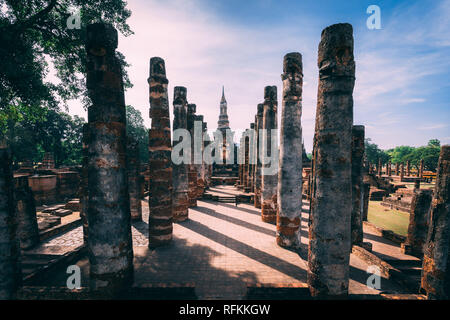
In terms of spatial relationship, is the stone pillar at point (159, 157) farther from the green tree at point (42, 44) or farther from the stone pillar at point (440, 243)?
the stone pillar at point (440, 243)

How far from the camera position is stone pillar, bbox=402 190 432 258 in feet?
24.3

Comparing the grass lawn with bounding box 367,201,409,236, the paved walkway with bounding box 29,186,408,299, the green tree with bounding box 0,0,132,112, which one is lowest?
the grass lawn with bounding box 367,201,409,236

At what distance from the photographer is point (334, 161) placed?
3943mm

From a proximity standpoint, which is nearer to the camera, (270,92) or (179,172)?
(270,92)

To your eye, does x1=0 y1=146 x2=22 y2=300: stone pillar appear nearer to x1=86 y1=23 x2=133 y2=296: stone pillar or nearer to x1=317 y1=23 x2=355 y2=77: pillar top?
x1=86 y1=23 x2=133 y2=296: stone pillar

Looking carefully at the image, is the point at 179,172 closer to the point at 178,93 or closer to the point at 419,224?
the point at 178,93

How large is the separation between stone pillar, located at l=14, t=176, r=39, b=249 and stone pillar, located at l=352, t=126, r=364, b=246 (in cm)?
1297

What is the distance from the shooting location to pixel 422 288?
458 cm

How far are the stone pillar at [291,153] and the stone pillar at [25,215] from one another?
32.7 ft

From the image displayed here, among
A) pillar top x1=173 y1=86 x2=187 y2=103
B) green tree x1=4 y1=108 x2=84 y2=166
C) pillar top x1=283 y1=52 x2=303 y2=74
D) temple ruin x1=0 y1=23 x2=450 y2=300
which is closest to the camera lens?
temple ruin x1=0 y1=23 x2=450 y2=300

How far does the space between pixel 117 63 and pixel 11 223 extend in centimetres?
449

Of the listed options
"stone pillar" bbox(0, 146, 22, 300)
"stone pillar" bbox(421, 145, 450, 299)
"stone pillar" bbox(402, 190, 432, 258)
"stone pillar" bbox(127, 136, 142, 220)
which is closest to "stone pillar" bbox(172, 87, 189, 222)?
"stone pillar" bbox(127, 136, 142, 220)

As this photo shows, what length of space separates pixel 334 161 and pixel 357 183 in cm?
530

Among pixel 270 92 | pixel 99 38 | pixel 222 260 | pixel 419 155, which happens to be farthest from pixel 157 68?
pixel 419 155
